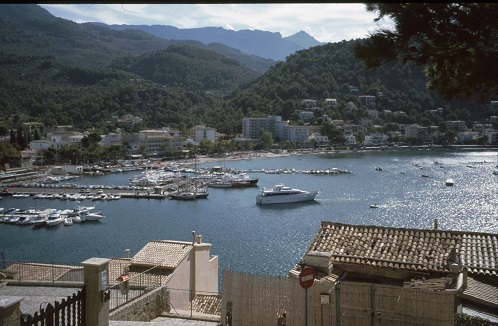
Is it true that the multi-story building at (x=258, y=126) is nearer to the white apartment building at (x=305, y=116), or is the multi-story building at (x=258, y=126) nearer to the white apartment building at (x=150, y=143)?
the white apartment building at (x=305, y=116)

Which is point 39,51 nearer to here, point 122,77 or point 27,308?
point 122,77

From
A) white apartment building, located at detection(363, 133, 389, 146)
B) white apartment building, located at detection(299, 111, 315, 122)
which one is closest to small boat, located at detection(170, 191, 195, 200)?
white apartment building, located at detection(363, 133, 389, 146)

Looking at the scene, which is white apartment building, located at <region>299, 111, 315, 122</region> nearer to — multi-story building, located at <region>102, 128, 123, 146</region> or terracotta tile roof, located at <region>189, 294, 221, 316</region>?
multi-story building, located at <region>102, 128, 123, 146</region>

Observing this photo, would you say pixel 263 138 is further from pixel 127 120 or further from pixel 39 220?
pixel 39 220

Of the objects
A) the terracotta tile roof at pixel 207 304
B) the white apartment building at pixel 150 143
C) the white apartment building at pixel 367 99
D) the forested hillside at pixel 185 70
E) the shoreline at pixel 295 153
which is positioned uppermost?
the forested hillside at pixel 185 70

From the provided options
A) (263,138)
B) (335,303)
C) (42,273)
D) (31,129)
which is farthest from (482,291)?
(263,138)

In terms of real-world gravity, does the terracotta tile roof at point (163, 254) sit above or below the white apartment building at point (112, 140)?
below

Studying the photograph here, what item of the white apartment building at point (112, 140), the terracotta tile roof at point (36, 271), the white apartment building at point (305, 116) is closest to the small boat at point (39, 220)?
the terracotta tile roof at point (36, 271)
